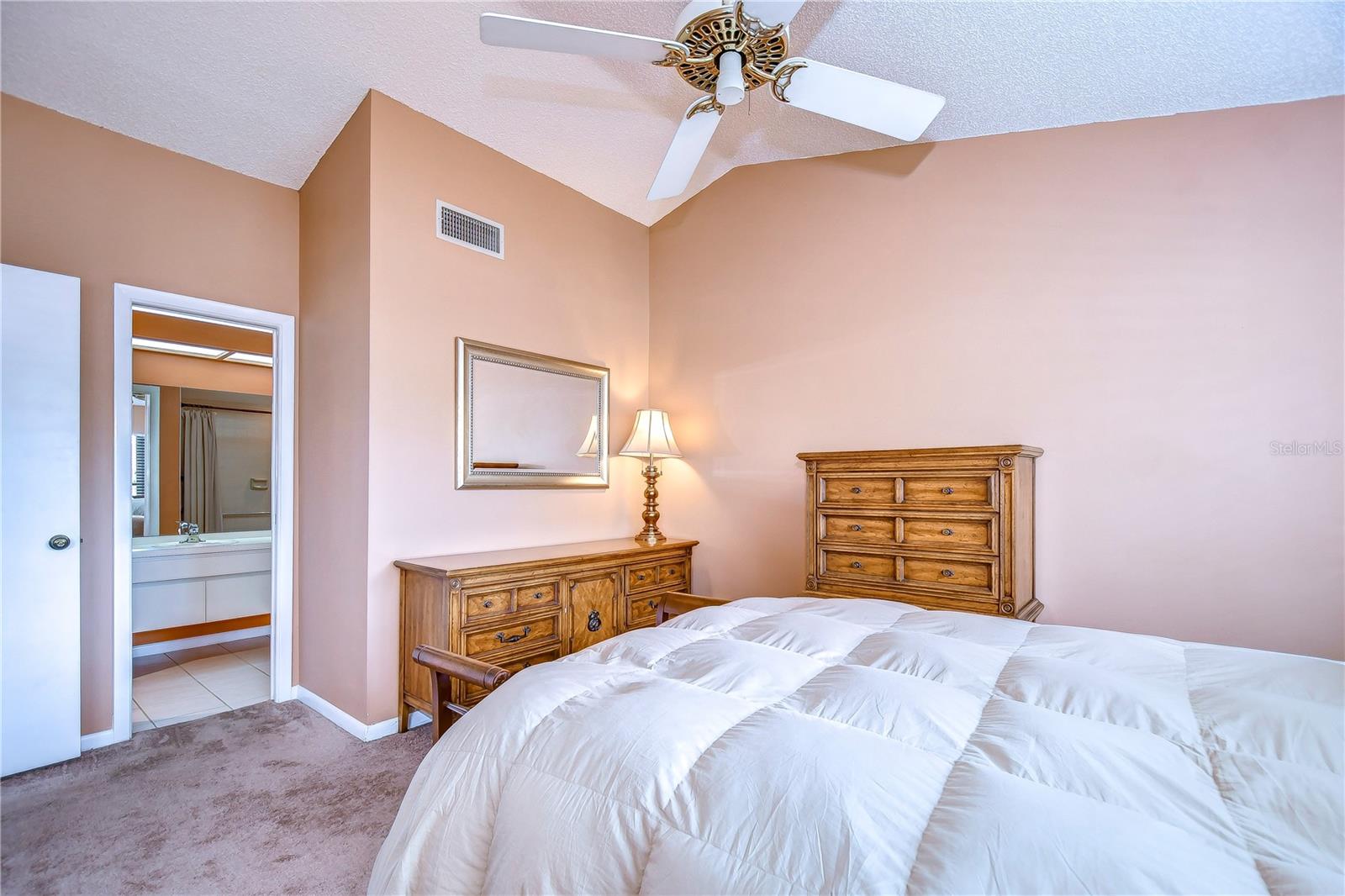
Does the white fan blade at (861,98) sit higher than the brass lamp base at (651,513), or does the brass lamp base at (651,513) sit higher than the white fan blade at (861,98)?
the white fan blade at (861,98)

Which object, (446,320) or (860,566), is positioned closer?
(860,566)

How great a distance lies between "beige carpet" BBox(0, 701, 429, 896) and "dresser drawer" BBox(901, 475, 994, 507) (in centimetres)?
246

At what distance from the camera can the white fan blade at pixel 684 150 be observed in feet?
7.22

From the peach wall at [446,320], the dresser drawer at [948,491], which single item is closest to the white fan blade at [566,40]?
the peach wall at [446,320]

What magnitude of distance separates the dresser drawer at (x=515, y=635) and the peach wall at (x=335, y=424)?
55 cm

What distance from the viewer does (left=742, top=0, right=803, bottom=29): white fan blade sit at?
1647mm

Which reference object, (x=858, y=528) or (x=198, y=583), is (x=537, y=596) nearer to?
(x=858, y=528)

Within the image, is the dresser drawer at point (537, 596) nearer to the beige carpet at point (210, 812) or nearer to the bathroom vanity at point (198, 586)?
the beige carpet at point (210, 812)

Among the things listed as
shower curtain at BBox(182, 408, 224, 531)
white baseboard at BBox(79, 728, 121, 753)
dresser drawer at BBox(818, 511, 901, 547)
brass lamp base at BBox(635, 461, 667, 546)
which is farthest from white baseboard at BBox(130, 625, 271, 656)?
dresser drawer at BBox(818, 511, 901, 547)

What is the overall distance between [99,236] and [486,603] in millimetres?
2446

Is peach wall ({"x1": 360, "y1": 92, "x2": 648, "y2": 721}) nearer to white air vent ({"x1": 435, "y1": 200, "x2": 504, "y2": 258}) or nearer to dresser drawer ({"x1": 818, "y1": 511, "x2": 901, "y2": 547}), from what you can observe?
white air vent ({"x1": 435, "y1": 200, "x2": 504, "y2": 258})

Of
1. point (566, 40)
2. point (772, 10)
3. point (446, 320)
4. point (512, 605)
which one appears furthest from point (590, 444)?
point (772, 10)

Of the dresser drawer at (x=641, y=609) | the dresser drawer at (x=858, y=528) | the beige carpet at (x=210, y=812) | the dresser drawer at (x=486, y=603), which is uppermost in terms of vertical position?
the dresser drawer at (x=858, y=528)

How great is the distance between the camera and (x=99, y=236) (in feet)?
9.27
